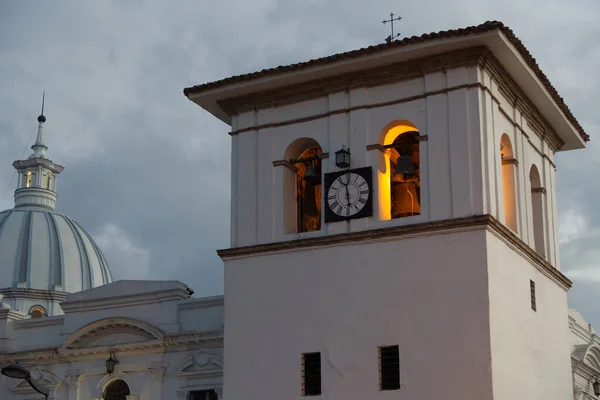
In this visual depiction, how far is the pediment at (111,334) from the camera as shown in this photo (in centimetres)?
3306

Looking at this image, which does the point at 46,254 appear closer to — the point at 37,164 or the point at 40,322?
the point at 37,164

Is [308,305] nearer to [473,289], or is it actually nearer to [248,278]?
[248,278]

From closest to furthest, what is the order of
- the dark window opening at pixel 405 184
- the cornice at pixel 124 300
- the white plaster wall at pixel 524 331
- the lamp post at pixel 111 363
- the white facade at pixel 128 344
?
the white plaster wall at pixel 524 331, the dark window opening at pixel 405 184, the white facade at pixel 128 344, the lamp post at pixel 111 363, the cornice at pixel 124 300

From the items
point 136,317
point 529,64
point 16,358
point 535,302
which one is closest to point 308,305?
point 535,302

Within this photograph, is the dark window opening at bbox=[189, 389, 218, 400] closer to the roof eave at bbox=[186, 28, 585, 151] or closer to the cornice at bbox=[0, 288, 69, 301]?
the roof eave at bbox=[186, 28, 585, 151]

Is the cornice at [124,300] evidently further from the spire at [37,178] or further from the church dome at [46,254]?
the spire at [37,178]

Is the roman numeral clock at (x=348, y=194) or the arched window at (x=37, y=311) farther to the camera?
the arched window at (x=37, y=311)

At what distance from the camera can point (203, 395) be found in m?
32.3

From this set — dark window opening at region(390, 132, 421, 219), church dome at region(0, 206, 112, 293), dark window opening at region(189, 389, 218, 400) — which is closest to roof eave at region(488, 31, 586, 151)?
dark window opening at region(390, 132, 421, 219)

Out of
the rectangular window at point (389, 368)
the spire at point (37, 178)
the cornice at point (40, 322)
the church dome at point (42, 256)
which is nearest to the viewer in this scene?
the rectangular window at point (389, 368)

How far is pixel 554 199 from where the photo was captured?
1031 inches

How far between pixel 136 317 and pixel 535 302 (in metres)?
13.2

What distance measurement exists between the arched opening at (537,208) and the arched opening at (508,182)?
1634mm

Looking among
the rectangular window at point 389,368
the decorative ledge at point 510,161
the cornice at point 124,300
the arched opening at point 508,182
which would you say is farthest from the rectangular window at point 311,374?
the cornice at point 124,300
